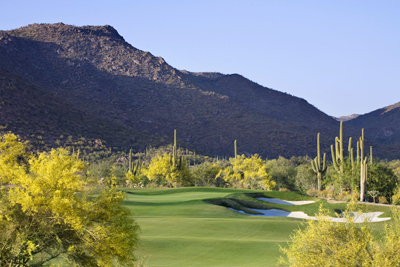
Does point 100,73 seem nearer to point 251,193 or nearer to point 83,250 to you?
point 251,193

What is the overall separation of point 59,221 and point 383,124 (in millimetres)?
114782

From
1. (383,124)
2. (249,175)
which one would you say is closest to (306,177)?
(249,175)

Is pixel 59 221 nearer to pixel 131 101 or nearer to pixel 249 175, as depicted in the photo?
pixel 249 175

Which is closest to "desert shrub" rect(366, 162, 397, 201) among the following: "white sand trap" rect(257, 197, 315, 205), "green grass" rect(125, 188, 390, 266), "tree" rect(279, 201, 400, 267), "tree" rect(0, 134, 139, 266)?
"white sand trap" rect(257, 197, 315, 205)

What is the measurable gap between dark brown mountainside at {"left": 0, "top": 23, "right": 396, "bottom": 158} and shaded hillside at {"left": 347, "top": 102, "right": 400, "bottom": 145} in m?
12.8

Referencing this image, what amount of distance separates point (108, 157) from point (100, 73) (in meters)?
36.2

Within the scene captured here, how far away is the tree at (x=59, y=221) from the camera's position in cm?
889

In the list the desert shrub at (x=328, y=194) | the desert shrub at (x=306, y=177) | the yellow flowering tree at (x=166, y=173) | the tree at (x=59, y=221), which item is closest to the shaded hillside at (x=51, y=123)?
the yellow flowering tree at (x=166, y=173)

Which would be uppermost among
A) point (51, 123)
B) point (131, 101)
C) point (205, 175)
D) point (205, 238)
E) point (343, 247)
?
point (131, 101)

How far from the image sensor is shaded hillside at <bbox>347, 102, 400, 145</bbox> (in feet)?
334

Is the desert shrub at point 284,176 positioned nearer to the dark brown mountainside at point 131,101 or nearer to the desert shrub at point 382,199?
the dark brown mountainside at point 131,101

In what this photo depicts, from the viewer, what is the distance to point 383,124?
112 metres

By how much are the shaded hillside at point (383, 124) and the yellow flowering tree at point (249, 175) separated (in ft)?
197

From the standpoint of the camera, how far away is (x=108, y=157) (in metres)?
58.5
